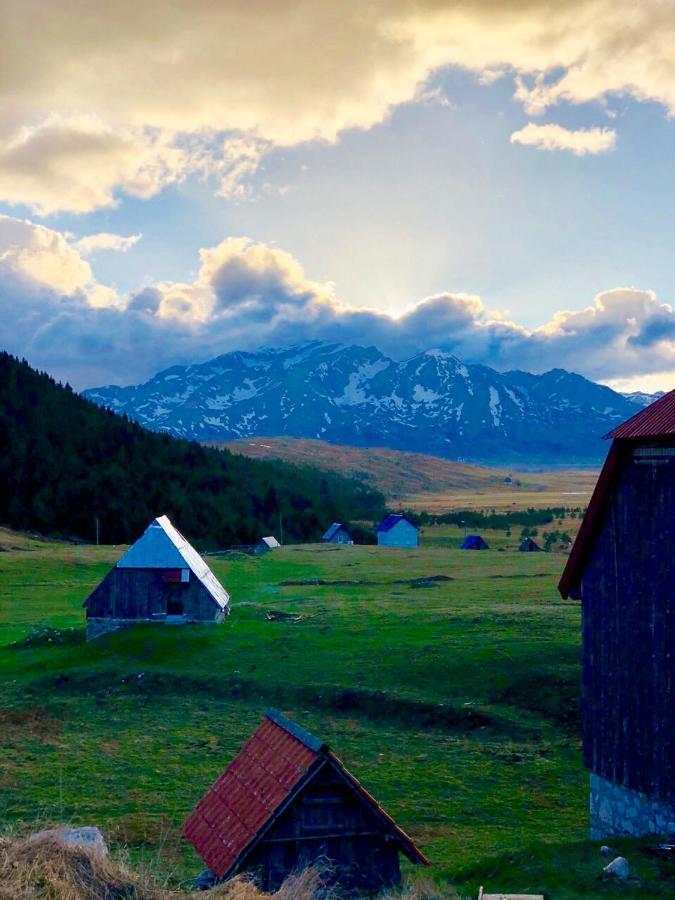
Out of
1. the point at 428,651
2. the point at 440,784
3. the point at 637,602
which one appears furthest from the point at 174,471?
the point at 637,602

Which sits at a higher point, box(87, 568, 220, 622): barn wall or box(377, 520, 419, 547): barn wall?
box(377, 520, 419, 547): barn wall

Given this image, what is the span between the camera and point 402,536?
128500 mm

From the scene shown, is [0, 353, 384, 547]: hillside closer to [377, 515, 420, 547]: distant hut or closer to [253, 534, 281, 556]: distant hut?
[253, 534, 281, 556]: distant hut

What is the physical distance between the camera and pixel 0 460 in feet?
506

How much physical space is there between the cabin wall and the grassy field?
1.77m

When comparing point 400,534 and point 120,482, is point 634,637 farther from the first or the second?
point 120,482

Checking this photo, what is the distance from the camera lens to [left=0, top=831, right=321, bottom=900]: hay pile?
11211 mm

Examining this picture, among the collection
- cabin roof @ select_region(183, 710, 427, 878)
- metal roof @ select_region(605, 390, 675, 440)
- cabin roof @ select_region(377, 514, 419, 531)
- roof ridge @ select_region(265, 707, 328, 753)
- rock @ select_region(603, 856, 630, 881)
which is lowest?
rock @ select_region(603, 856, 630, 881)

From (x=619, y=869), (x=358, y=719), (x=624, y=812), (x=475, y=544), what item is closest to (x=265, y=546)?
(x=475, y=544)

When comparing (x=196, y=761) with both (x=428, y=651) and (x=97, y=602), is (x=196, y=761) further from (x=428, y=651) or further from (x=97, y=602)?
(x=97, y=602)

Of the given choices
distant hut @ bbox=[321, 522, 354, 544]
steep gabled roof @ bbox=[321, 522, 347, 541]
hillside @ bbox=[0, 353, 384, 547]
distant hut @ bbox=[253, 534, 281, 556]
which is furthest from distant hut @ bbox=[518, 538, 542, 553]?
hillside @ bbox=[0, 353, 384, 547]

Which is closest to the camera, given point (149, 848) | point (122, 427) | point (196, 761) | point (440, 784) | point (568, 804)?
point (149, 848)

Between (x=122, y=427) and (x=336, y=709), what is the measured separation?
138 meters

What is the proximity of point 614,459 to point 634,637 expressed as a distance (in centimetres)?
373
